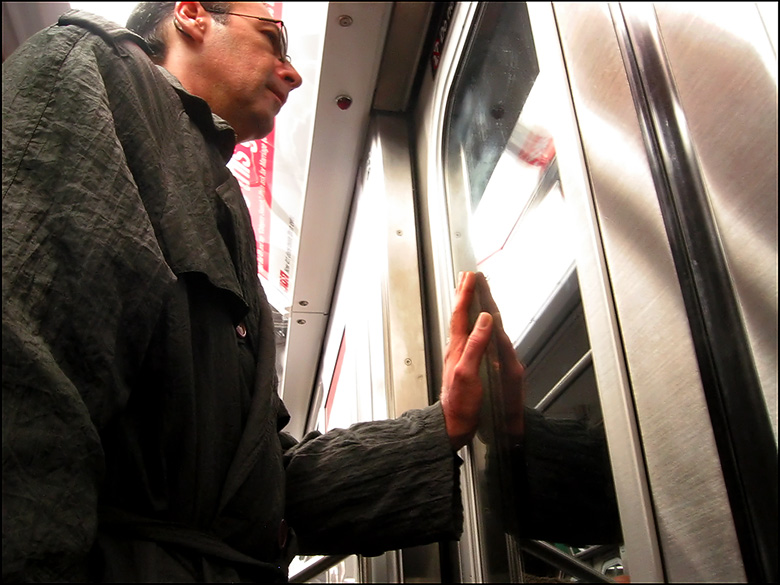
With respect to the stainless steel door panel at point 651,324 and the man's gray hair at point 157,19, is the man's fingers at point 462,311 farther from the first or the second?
the man's gray hair at point 157,19

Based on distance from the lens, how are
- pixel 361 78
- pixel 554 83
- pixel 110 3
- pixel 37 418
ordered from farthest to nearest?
Answer: pixel 361 78
pixel 110 3
pixel 554 83
pixel 37 418

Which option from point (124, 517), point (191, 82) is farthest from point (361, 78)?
point (124, 517)

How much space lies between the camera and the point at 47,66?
33.5 inches

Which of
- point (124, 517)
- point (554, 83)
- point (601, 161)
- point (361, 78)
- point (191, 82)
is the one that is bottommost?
point (124, 517)

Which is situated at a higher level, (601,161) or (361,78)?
(361,78)

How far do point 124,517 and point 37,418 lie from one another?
19 centimetres

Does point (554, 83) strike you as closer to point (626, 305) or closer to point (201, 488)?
point (626, 305)

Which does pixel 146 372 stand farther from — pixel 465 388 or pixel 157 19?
pixel 157 19

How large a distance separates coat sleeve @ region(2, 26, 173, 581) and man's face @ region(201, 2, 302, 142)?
56cm

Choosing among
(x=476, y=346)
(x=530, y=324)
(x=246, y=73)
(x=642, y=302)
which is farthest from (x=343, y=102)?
(x=642, y=302)

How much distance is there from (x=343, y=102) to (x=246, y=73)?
1.78 ft

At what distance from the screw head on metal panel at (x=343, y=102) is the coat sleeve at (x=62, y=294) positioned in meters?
1.13

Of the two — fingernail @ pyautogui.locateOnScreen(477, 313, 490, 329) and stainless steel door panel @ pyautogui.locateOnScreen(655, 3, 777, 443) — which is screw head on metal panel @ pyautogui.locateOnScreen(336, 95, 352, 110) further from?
stainless steel door panel @ pyautogui.locateOnScreen(655, 3, 777, 443)

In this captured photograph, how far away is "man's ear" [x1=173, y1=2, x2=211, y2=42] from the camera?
151cm
